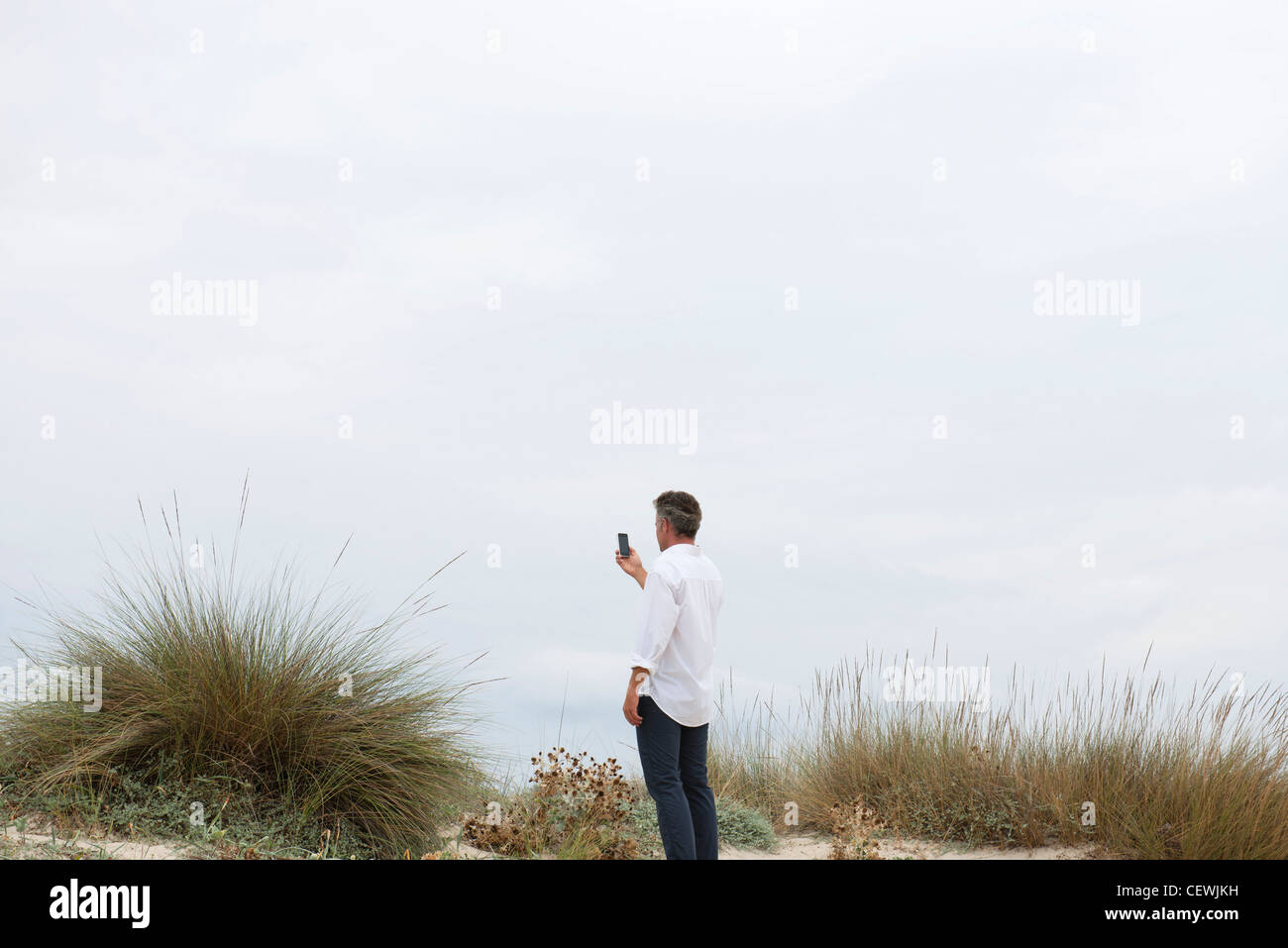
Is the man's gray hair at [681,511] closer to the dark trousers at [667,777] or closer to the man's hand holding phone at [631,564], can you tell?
the man's hand holding phone at [631,564]

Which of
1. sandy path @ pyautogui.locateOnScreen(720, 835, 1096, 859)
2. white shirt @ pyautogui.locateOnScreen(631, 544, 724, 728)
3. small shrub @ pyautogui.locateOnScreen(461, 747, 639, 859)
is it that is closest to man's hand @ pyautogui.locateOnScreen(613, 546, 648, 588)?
white shirt @ pyautogui.locateOnScreen(631, 544, 724, 728)

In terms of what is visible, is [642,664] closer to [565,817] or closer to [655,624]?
[655,624]

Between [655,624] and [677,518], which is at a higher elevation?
[677,518]

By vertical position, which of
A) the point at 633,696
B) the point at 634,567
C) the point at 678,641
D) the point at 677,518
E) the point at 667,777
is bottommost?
the point at 667,777

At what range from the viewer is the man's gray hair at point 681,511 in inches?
244

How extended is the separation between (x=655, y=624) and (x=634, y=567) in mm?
824

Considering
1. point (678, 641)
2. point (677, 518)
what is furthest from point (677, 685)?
point (677, 518)

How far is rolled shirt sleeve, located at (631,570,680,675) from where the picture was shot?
5.81m

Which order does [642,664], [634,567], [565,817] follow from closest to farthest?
[642,664] < [634,567] < [565,817]

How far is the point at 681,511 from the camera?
20.4ft

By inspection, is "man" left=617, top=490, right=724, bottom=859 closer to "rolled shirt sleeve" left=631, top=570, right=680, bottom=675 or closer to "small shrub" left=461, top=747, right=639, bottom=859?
Answer: "rolled shirt sleeve" left=631, top=570, right=680, bottom=675
